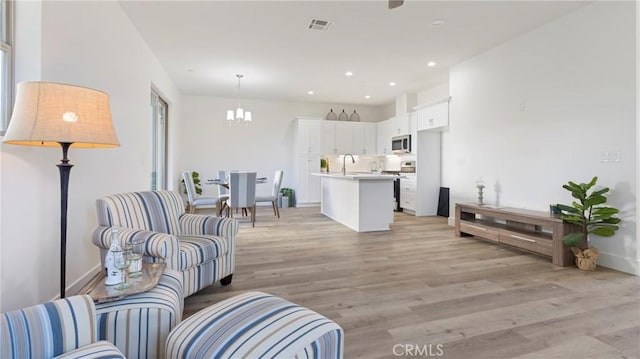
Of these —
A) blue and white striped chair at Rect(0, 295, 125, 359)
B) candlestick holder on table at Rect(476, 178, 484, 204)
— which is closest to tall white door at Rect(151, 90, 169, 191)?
blue and white striped chair at Rect(0, 295, 125, 359)

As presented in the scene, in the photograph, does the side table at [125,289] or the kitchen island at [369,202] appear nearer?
the side table at [125,289]

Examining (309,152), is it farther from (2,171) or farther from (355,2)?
(2,171)

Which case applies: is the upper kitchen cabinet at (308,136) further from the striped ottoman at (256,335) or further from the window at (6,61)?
the striped ottoman at (256,335)

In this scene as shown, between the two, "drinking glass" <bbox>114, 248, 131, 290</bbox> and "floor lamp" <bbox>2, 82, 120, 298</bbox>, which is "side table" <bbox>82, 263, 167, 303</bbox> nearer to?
"drinking glass" <bbox>114, 248, 131, 290</bbox>

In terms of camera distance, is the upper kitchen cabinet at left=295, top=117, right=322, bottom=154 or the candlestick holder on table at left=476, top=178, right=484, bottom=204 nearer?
the candlestick holder on table at left=476, top=178, right=484, bottom=204

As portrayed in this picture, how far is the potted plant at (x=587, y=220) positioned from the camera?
118 inches

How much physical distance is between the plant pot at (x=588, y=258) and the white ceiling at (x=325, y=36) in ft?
8.46

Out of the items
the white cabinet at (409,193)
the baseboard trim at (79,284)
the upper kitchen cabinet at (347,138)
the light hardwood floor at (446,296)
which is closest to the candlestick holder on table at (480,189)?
the light hardwood floor at (446,296)

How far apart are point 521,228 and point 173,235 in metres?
4.02

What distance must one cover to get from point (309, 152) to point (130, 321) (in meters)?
6.68

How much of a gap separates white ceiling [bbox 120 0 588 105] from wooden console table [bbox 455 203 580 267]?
228 centimetres

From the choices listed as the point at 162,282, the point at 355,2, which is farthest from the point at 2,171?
the point at 355,2

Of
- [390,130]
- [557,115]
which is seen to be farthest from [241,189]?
[557,115]

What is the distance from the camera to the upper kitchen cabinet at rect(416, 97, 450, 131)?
18.0 ft
